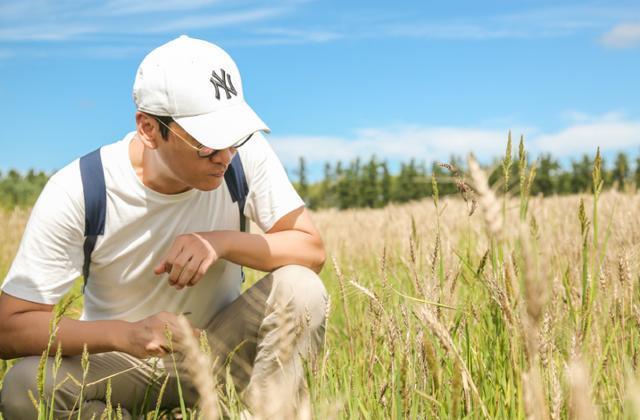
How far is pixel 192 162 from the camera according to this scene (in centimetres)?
219

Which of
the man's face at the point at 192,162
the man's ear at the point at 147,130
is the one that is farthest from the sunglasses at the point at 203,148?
the man's ear at the point at 147,130

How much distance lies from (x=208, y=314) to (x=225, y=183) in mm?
539

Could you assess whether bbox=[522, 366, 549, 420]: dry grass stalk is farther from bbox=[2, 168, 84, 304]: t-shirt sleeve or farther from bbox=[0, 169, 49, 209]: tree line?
bbox=[0, 169, 49, 209]: tree line

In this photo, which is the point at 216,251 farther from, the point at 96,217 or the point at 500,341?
the point at 500,341

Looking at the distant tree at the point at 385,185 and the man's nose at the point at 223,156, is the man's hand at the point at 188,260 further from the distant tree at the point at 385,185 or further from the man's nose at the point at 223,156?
the distant tree at the point at 385,185

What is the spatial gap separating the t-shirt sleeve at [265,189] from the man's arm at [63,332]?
633 mm

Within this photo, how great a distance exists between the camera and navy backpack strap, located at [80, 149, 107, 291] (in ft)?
7.61

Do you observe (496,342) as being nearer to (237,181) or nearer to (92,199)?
(237,181)

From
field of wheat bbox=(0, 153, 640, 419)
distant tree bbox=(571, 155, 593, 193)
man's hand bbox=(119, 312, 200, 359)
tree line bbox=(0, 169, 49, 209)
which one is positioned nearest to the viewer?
field of wheat bbox=(0, 153, 640, 419)

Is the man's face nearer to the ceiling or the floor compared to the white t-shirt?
nearer to the ceiling

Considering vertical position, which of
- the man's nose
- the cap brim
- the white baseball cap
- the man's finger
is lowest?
the man's finger

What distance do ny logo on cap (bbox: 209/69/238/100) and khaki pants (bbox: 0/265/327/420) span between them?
25.7 inches

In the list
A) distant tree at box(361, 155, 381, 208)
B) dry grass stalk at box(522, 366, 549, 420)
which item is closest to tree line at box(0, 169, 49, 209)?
distant tree at box(361, 155, 381, 208)

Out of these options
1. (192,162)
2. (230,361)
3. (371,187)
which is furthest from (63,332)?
(371,187)
